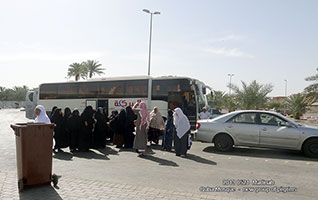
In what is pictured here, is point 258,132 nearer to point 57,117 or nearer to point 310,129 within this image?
point 310,129

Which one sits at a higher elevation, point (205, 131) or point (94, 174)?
point (205, 131)

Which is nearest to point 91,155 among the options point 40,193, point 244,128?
point 40,193

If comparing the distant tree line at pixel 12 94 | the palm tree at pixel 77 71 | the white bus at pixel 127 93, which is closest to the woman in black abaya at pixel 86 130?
the white bus at pixel 127 93

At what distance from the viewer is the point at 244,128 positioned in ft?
29.7

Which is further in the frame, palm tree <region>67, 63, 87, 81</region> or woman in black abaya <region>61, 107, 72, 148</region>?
palm tree <region>67, 63, 87, 81</region>

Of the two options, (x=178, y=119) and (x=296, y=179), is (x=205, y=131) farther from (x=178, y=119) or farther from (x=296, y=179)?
(x=296, y=179)

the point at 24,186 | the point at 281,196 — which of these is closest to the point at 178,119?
the point at 281,196

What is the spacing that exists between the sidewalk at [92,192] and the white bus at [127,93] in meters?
9.45

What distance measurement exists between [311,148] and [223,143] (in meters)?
2.75

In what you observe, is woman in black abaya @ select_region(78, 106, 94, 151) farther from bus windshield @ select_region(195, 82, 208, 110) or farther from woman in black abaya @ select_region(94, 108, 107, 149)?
bus windshield @ select_region(195, 82, 208, 110)

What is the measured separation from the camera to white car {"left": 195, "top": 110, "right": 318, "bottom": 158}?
8562 mm

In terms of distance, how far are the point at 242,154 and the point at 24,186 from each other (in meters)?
6.74

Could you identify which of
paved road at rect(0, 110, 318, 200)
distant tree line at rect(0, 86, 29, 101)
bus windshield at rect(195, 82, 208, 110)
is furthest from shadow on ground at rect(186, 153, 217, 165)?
distant tree line at rect(0, 86, 29, 101)

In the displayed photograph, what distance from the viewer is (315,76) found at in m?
24.0
